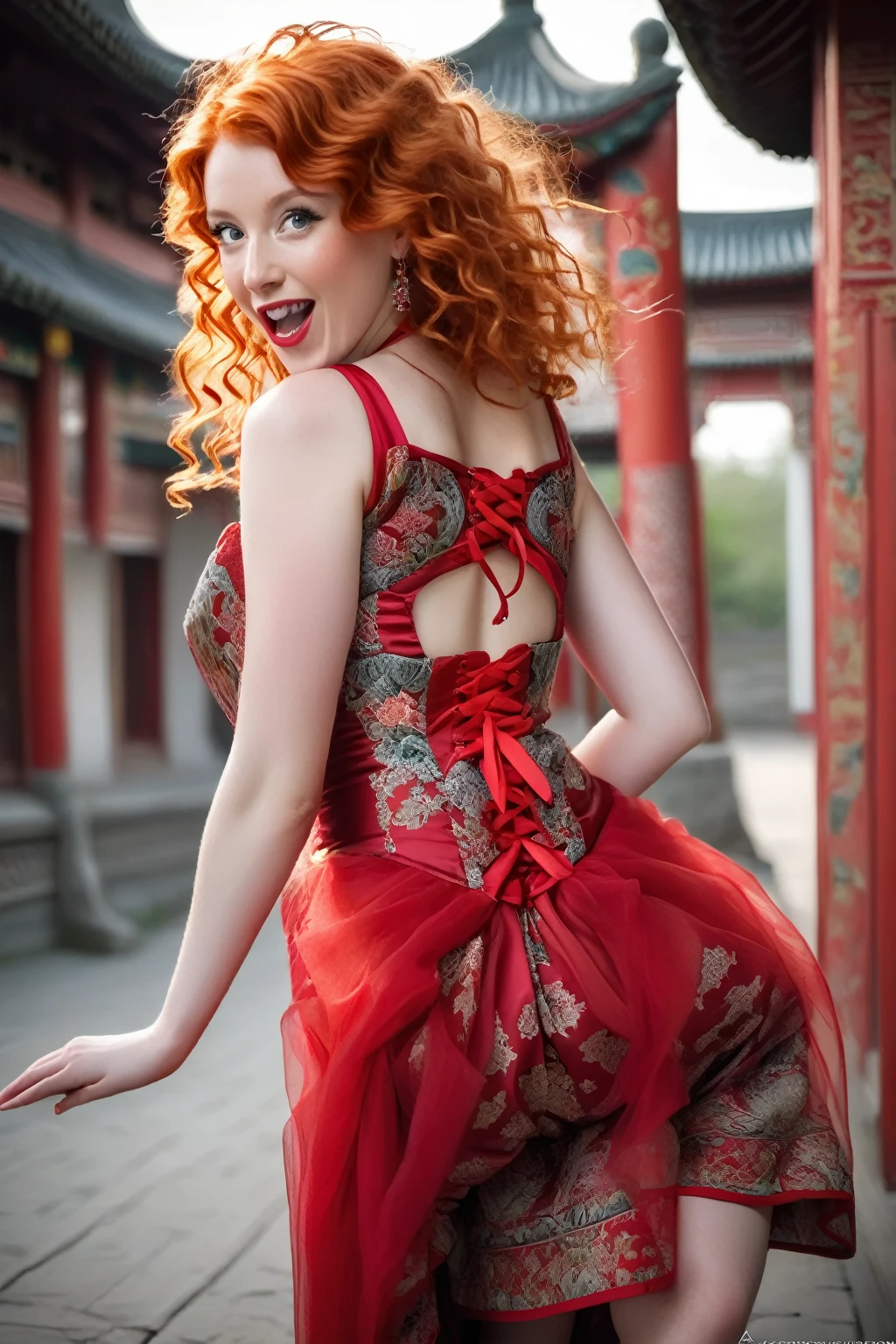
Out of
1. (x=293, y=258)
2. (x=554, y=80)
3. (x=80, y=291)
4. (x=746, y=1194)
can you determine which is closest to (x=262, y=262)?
A: (x=293, y=258)

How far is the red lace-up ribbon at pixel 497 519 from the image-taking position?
1.19 m

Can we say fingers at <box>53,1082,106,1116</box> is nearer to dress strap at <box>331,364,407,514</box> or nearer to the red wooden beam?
dress strap at <box>331,364,407,514</box>

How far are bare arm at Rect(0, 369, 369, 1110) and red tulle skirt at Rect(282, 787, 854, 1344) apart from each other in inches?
3.2

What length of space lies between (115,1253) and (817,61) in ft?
9.73

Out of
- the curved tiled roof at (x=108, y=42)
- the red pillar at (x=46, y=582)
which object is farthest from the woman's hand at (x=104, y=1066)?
the red pillar at (x=46, y=582)

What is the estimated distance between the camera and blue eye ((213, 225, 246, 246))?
120 centimetres

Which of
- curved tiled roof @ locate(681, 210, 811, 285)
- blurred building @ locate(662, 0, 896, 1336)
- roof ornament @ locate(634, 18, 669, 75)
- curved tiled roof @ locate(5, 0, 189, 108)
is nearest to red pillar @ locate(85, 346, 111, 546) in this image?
curved tiled roof @ locate(5, 0, 189, 108)

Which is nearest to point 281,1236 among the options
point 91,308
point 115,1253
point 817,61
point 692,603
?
point 115,1253

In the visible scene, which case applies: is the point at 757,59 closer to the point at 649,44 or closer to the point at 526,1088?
the point at 526,1088

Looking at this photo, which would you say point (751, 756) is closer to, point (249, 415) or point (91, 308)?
point (91, 308)

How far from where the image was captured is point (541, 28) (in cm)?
880

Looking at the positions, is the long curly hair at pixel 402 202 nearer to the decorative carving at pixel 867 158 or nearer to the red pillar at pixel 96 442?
the decorative carving at pixel 867 158

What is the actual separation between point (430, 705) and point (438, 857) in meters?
0.13

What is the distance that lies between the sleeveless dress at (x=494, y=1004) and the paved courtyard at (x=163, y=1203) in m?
1.26
